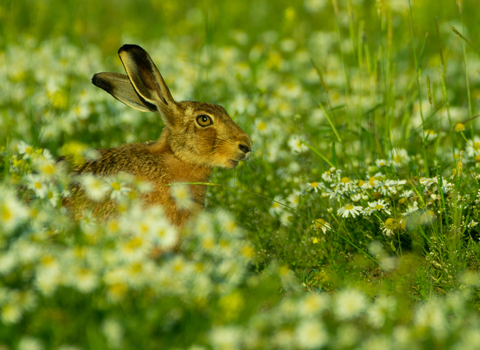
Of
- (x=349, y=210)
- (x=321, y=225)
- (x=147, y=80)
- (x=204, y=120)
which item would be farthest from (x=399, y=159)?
(x=147, y=80)

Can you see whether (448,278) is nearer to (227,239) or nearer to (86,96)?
(227,239)

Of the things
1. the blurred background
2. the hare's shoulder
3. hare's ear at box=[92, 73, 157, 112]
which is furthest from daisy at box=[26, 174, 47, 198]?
the blurred background

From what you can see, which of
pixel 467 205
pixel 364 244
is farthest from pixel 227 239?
pixel 467 205

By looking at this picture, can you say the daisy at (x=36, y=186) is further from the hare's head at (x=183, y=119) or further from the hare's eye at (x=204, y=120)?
the hare's eye at (x=204, y=120)

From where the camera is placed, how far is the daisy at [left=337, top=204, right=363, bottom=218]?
439 centimetres

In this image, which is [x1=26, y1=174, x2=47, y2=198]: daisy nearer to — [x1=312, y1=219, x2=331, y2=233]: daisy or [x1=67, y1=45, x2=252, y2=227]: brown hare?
[x1=67, y1=45, x2=252, y2=227]: brown hare

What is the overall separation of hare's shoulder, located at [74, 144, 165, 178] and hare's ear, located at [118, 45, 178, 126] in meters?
0.44

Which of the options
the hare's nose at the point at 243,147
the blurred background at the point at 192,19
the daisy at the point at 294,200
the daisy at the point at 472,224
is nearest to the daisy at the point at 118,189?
the hare's nose at the point at 243,147

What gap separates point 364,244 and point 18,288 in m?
2.48

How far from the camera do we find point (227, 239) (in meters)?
3.83

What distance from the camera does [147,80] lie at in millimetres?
5035

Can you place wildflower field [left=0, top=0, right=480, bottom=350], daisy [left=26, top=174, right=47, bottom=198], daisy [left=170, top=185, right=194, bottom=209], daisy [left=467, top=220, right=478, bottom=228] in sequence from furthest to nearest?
1. daisy [left=170, top=185, right=194, bottom=209]
2. daisy [left=467, top=220, right=478, bottom=228]
3. daisy [left=26, top=174, right=47, bottom=198]
4. wildflower field [left=0, top=0, right=480, bottom=350]

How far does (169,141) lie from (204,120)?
35 centimetres

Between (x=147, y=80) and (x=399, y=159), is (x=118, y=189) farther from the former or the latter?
(x=399, y=159)
